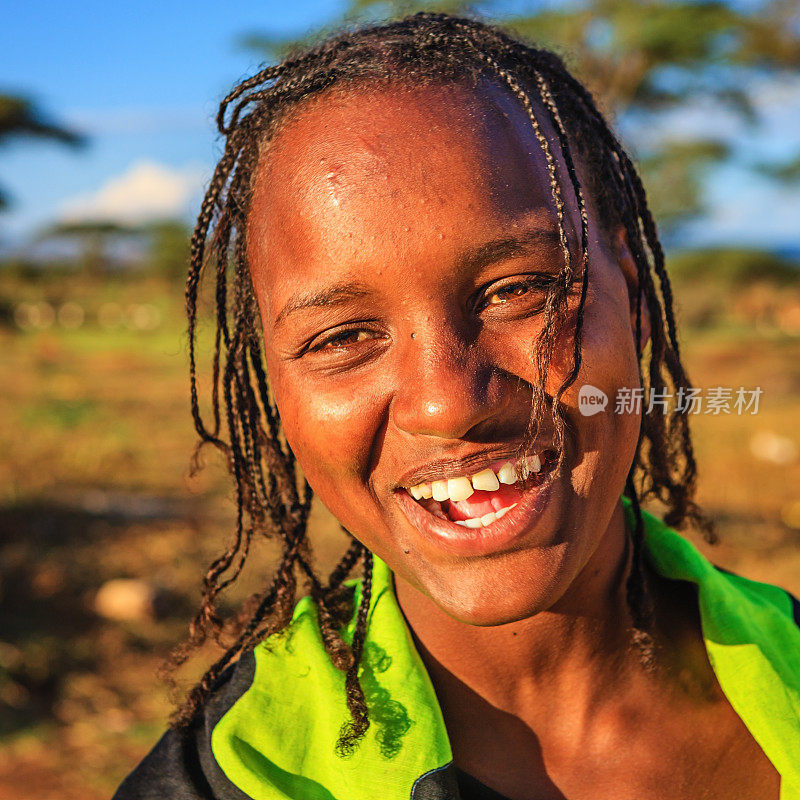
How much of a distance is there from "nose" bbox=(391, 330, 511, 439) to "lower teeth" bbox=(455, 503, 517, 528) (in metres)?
0.13

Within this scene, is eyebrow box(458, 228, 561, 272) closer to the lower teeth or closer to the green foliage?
the lower teeth

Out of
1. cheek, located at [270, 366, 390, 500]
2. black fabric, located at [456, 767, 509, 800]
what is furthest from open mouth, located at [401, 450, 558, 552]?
black fabric, located at [456, 767, 509, 800]

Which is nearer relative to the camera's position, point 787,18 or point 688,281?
point 787,18

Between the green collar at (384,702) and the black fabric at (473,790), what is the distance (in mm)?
113

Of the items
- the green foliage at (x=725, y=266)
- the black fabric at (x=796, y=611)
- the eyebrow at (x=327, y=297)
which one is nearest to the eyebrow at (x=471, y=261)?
the eyebrow at (x=327, y=297)

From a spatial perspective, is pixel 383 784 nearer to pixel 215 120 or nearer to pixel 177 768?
pixel 177 768

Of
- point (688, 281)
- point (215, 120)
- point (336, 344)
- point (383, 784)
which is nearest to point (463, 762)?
point (383, 784)

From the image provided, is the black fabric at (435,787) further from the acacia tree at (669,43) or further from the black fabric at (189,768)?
the acacia tree at (669,43)

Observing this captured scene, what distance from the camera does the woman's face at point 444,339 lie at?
131 centimetres

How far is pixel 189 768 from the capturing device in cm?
149

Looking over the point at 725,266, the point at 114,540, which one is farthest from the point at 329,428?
the point at 725,266

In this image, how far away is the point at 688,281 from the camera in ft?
69.3

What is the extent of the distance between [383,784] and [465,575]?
36cm

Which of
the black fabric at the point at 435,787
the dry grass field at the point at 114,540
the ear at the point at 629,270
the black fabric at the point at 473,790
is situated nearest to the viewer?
the black fabric at the point at 435,787
